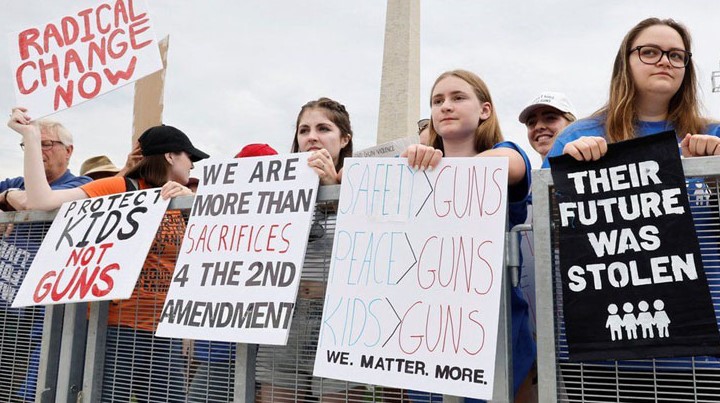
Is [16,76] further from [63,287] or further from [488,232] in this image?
[488,232]

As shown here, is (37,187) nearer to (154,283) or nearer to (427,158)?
(154,283)

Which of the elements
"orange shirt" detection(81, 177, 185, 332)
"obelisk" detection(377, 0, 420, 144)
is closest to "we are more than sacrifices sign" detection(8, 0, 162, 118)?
"orange shirt" detection(81, 177, 185, 332)

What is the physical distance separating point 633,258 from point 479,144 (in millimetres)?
884

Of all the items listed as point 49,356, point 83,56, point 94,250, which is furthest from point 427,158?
point 83,56

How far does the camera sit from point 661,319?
1.79m

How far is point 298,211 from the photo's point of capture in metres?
2.35

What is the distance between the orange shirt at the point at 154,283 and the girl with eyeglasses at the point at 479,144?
1.11m

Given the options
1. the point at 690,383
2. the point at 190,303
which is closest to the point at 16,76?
the point at 190,303

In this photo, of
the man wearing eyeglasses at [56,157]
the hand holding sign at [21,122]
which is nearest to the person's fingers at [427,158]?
the hand holding sign at [21,122]

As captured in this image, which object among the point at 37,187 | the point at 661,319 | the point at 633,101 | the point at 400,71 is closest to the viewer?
the point at 661,319

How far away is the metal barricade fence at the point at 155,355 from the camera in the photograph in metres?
2.29

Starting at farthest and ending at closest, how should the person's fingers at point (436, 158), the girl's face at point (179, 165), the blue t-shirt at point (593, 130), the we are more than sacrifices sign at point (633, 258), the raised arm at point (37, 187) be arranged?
the girl's face at point (179, 165)
the raised arm at point (37, 187)
the blue t-shirt at point (593, 130)
the person's fingers at point (436, 158)
the we are more than sacrifices sign at point (633, 258)

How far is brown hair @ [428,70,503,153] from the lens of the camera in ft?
8.50

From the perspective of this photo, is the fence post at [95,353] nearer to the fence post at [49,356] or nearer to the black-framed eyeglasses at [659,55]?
the fence post at [49,356]
